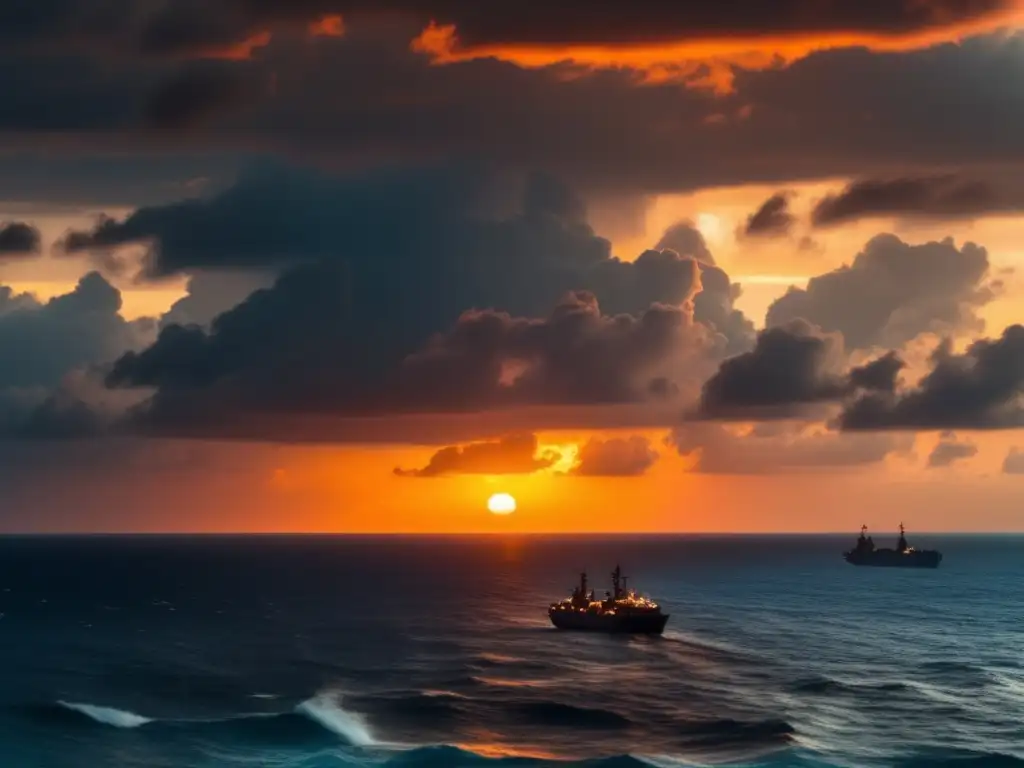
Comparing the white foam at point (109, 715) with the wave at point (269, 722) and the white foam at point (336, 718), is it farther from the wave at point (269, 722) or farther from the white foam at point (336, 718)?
the white foam at point (336, 718)

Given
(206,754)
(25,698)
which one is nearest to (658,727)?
(206,754)

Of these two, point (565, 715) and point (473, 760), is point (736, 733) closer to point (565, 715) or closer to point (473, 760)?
point (565, 715)

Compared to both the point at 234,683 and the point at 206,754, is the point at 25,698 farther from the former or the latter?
the point at 206,754

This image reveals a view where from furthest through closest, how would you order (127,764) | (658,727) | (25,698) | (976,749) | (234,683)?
(234,683) → (25,698) → (658,727) → (976,749) → (127,764)

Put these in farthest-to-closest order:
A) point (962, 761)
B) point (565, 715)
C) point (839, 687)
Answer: point (839, 687) → point (565, 715) → point (962, 761)

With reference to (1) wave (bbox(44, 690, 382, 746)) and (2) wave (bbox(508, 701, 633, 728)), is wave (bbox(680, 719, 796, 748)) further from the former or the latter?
(1) wave (bbox(44, 690, 382, 746))

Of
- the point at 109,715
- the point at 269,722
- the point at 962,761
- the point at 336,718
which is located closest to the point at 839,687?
the point at 962,761

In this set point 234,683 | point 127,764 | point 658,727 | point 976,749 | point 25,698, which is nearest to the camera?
point 127,764

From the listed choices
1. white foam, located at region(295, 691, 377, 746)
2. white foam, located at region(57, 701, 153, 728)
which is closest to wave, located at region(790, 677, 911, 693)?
white foam, located at region(295, 691, 377, 746)
